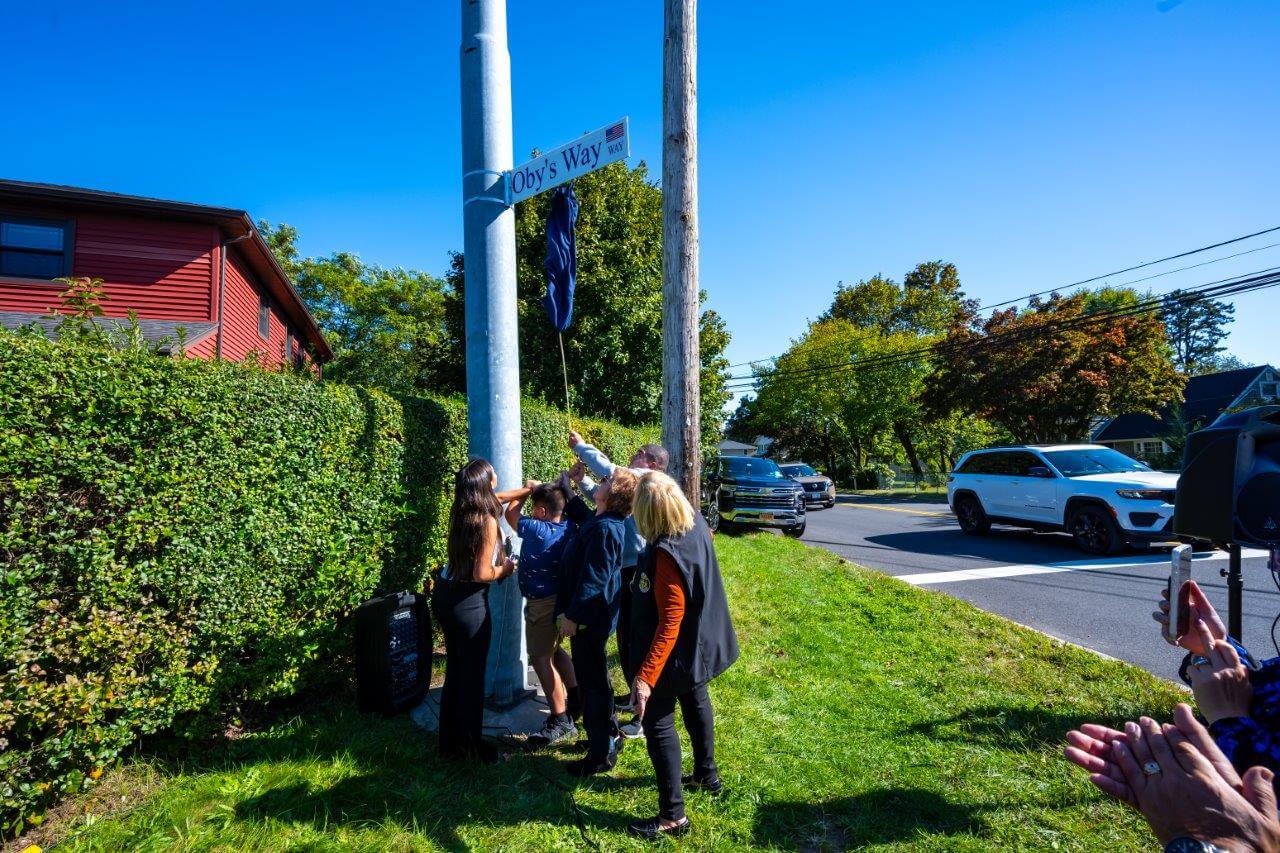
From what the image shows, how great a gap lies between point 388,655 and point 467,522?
1.21 meters

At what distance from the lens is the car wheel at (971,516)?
43.6 ft

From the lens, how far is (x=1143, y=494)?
10.2 m

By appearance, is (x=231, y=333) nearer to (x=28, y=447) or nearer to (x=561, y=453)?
(x=561, y=453)

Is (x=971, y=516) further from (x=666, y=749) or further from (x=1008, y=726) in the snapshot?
(x=666, y=749)

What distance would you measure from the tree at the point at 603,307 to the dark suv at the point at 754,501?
3.68 metres

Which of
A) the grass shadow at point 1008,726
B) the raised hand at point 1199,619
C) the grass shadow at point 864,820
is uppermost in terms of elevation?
the raised hand at point 1199,619

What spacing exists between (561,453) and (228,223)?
428 inches

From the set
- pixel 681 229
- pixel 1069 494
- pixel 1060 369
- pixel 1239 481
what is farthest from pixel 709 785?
pixel 1060 369

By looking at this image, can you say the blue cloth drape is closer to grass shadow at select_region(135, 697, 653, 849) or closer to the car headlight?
grass shadow at select_region(135, 697, 653, 849)

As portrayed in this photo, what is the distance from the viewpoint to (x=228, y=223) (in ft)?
44.3

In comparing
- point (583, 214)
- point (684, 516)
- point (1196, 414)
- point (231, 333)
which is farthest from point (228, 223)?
point (1196, 414)

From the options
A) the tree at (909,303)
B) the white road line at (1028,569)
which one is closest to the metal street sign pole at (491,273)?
the white road line at (1028,569)

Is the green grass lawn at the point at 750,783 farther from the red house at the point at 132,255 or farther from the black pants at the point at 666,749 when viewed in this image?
the red house at the point at 132,255

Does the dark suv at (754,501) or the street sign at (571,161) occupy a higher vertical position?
the street sign at (571,161)
